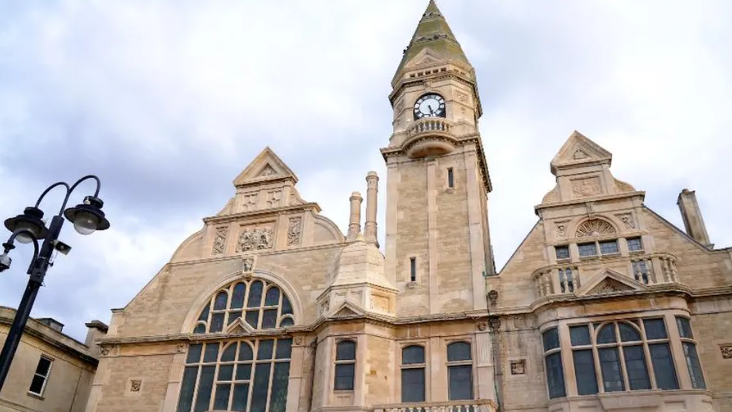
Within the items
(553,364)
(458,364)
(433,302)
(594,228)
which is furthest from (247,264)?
(594,228)

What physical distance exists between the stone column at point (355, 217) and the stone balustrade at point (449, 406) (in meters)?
8.19

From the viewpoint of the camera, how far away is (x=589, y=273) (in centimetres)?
2138

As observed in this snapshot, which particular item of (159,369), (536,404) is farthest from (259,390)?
(536,404)

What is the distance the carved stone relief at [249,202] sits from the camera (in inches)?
1141

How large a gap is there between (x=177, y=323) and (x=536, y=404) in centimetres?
1557

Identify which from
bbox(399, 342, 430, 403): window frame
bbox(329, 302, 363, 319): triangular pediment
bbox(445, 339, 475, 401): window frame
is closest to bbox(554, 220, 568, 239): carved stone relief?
bbox(445, 339, 475, 401): window frame

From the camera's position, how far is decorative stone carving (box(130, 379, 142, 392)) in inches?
992

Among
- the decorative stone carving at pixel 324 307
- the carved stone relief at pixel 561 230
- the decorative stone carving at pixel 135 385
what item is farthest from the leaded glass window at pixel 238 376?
the carved stone relief at pixel 561 230

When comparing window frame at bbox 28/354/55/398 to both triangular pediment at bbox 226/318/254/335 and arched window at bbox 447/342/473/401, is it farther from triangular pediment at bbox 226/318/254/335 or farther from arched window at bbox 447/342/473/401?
arched window at bbox 447/342/473/401

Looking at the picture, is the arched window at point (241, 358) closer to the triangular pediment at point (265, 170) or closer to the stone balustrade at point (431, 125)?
the triangular pediment at point (265, 170)

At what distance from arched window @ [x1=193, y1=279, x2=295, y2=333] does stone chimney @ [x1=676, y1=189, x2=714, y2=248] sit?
16.3m

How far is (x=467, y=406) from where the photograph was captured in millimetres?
19469

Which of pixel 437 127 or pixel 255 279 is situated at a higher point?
pixel 437 127

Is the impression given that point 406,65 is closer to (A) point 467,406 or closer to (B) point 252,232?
(B) point 252,232
